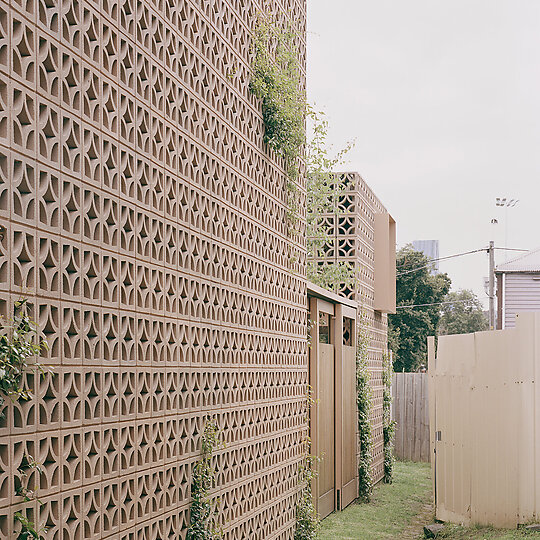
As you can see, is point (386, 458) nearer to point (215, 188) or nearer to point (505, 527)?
point (505, 527)

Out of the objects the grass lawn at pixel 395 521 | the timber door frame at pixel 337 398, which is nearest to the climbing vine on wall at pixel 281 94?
the timber door frame at pixel 337 398

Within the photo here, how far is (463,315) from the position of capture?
49.8 metres

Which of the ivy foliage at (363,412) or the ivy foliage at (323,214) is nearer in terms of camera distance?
the ivy foliage at (363,412)

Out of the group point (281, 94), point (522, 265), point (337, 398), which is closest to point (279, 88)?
point (281, 94)

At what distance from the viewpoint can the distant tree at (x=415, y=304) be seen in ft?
116

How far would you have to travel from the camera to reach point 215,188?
5.30 metres

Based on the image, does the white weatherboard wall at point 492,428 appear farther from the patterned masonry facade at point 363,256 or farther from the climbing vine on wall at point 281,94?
the patterned masonry facade at point 363,256

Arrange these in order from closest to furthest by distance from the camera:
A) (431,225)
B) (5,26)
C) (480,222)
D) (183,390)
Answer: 1. (5,26)
2. (183,390)
3. (480,222)
4. (431,225)

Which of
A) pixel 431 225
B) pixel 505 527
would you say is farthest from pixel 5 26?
pixel 431 225

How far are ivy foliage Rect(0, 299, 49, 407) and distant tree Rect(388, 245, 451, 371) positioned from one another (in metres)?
31.8

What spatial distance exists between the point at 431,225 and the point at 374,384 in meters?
35.4

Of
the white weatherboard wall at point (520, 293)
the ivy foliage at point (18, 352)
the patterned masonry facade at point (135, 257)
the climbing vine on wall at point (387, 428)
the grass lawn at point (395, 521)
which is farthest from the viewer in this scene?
the white weatherboard wall at point (520, 293)

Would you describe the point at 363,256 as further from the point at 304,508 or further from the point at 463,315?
the point at 463,315

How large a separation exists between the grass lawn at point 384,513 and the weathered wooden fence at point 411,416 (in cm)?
270
